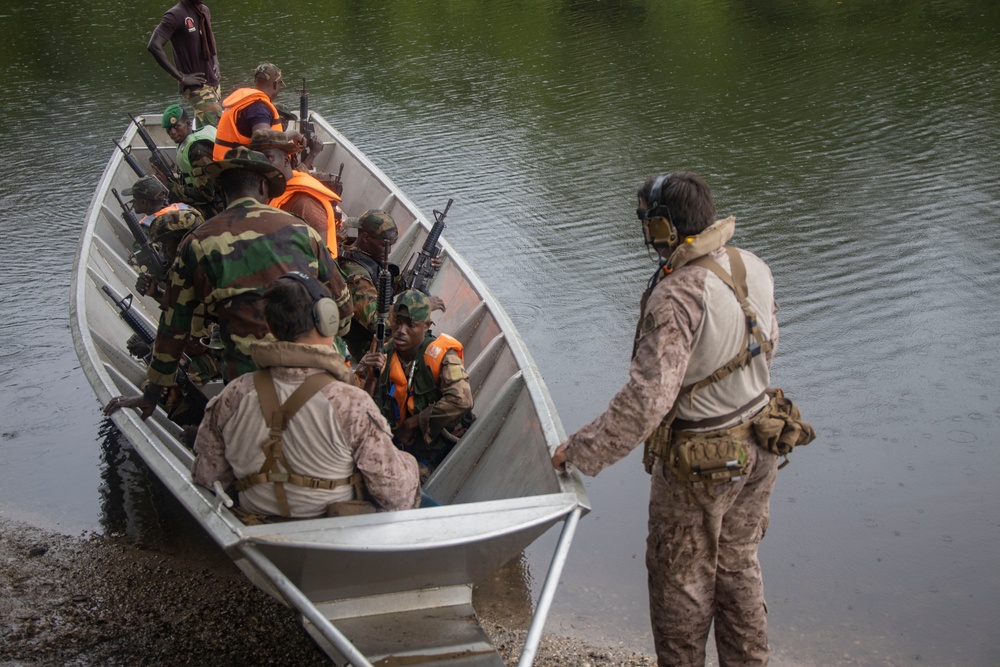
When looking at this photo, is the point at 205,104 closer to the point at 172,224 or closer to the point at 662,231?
the point at 172,224

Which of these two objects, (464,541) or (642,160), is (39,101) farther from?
(464,541)

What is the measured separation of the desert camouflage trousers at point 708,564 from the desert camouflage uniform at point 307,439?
0.98 metres

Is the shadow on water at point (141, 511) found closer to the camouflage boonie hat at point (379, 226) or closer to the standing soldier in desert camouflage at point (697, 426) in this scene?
the camouflage boonie hat at point (379, 226)

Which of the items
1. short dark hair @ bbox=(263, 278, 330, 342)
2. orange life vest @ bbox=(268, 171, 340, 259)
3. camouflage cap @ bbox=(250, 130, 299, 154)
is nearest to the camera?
short dark hair @ bbox=(263, 278, 330, 342)

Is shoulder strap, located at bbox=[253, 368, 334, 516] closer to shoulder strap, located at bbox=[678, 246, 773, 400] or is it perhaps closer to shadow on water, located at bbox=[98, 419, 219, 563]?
shoulder strap, located at bbox=[678, 246, 773, 400]

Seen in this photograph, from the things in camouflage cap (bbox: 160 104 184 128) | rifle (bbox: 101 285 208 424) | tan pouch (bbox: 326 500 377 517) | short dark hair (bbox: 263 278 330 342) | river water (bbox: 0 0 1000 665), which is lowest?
river water (bbox: 0 0 1000 665)

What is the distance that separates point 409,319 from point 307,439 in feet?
5.12

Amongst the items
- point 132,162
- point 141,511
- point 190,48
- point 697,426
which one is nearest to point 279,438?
point 697,426

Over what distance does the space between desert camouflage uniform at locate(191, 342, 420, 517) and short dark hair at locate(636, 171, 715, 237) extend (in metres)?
1.23

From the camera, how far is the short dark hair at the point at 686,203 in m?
3.41

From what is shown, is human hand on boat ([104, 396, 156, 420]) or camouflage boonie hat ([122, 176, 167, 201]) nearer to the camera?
human hand on boat ([104, 396, 156, 420])

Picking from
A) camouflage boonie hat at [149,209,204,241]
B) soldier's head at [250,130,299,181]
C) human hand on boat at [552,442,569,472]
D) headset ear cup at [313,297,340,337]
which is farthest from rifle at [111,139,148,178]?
human hand on boat at [552,442,569,472]

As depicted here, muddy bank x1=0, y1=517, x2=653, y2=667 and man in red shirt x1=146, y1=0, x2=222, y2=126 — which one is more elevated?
man in red shirt x1=146, y1=0, x2=222, y2=126

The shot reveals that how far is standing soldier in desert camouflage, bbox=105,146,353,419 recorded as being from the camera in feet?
13.3
